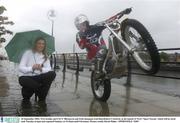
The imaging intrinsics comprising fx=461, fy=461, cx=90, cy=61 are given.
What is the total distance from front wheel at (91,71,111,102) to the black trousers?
2.49 feet

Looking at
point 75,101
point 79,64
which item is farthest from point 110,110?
point 79,64

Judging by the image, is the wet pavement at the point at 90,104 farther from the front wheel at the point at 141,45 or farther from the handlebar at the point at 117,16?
the handlebar at the point at 117,16

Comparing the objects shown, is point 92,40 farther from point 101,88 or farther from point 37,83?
point 37,83

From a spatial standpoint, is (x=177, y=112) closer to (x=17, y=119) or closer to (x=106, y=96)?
(x=106, y=96)

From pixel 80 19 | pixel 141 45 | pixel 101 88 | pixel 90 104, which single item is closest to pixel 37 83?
pixel 90 104

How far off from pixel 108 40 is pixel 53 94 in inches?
Answer: 91.0

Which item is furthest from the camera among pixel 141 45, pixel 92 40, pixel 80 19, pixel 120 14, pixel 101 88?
pixel 101 88

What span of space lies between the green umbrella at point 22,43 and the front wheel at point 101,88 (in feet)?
3.09

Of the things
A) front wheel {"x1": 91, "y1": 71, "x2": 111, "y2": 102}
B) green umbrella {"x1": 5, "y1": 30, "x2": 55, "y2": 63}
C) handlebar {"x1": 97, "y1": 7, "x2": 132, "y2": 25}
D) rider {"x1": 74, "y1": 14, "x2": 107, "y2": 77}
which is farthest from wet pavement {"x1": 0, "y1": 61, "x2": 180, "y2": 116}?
handlebar {"x1": 97, "y1": 7, "x2": 132, "y2": 25}

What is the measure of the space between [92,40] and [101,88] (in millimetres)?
856

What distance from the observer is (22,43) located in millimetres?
7363

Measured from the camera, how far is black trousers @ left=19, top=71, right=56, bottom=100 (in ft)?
23.9

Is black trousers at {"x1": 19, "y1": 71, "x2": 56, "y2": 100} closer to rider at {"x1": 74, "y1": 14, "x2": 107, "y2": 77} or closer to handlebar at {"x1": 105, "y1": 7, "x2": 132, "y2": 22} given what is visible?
rider at {"x1": 74, "y1": 14, "x2": 107, "y2": 77}

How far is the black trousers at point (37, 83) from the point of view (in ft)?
23.9
